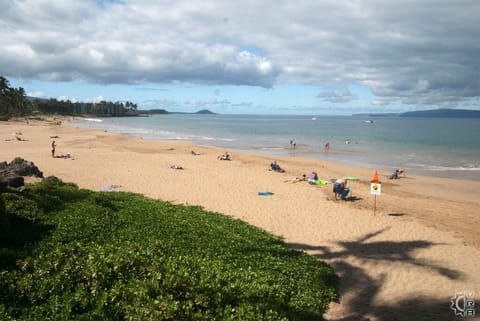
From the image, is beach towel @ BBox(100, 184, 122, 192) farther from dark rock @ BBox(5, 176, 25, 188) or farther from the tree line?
the tree line

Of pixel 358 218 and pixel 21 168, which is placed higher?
pixel 21 168

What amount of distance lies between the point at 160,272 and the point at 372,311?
411cm

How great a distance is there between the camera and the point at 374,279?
8.66 metres

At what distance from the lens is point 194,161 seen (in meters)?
27.5

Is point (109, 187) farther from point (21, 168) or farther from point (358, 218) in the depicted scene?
point (358, 218)

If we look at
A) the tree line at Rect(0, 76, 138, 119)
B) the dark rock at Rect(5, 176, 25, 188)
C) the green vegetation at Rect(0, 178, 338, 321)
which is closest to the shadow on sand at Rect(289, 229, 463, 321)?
the green vegetation at Rect(0, 178, 338, 321)

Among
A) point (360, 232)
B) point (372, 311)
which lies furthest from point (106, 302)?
point (360, 232)

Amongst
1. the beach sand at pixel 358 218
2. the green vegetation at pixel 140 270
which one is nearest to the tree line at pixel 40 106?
the beach sand at pixel 358 218

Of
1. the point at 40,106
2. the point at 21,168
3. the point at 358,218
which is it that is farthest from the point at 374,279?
the point at 40,106

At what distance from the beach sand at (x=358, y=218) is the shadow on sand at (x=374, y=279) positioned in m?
0.02

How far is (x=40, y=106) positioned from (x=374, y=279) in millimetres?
144837

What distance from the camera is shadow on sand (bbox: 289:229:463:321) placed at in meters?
7.07

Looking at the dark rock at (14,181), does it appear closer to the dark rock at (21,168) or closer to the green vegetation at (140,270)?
the green vegetation at (140,270)

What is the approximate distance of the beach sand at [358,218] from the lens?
8030 mm
